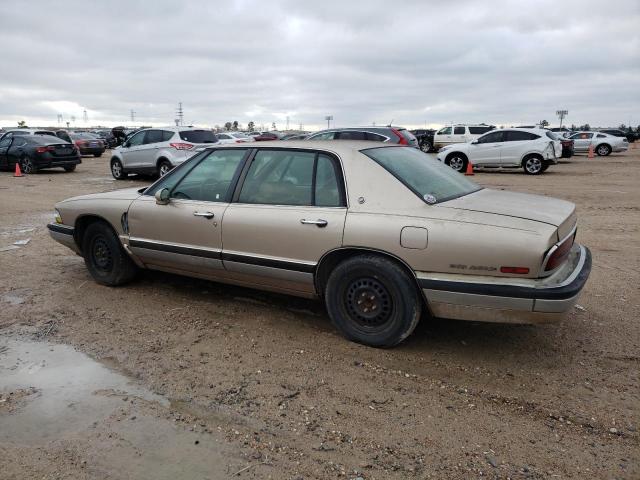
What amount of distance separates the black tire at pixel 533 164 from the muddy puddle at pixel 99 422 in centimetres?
1656

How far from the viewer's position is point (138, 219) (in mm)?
4785

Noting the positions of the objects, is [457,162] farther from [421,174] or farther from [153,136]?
[421,174]

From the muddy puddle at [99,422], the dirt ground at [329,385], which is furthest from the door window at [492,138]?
the muddy puddle at [99,422]

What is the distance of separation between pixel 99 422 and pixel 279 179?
2191 mm

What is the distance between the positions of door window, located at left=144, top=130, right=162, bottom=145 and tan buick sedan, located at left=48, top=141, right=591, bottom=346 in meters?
10.6

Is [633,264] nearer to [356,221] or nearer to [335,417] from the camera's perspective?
[356,221]

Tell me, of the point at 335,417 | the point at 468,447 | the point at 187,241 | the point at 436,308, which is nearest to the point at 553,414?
the point at 468,447

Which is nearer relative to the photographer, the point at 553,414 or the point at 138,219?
the point at 553,414

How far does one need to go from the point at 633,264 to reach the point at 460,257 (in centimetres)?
380

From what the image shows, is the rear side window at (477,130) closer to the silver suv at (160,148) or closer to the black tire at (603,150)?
the black tire at (603,150)

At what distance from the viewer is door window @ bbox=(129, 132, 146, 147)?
1534 cm

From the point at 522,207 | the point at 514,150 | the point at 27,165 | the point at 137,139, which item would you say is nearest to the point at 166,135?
the point at 137,139

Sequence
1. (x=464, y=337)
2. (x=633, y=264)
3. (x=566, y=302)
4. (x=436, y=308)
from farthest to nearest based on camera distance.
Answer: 1. (x=633, y=264)
2. (x=464, y=337)
3. (x=436, y=308)
4. (x=566, y=302)

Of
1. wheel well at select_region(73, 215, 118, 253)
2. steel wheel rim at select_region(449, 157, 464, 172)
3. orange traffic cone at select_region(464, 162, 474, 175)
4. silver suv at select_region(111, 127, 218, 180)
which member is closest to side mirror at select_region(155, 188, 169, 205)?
wheel well at select_region(73, 215, 118, 253)
